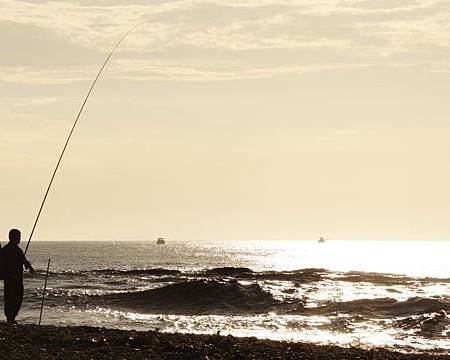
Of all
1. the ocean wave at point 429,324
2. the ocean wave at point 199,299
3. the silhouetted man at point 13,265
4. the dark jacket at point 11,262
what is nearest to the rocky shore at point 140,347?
the silhouetted man at point 13,265

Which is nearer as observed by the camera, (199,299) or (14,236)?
(14,236)

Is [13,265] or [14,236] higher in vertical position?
[14,236]

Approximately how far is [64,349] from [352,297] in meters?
25.2

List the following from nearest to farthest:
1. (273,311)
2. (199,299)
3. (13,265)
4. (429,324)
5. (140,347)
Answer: (140,347), (13,265), (429,324), (273,311), (199,299)

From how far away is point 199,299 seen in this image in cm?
3578

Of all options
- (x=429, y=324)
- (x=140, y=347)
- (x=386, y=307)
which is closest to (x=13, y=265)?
(x=140, y=347)

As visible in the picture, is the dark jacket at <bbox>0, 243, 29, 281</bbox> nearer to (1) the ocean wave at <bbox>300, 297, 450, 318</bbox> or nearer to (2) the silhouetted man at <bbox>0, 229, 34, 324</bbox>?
(2) the silhouetted man at <bbox>0, 229, 34, 324</bbox>

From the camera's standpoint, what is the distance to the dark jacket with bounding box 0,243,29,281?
51.4 feet

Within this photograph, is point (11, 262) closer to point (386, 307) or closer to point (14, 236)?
point (14, 236)

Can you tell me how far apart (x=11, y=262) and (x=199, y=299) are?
68.3 ft

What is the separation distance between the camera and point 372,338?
72.4 feet

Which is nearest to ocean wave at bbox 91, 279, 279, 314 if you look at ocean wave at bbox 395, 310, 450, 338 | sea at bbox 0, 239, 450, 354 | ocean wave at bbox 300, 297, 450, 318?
sea at bbox 0, 239, 450, 354

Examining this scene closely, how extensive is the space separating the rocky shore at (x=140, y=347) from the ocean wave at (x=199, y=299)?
16.7m

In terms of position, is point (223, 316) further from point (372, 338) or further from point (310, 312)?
point (372, 338)
